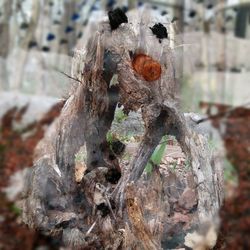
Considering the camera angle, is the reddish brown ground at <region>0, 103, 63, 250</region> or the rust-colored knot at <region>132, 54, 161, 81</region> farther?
the rust-colored knot at <region>132, 54, 161, 81</region>

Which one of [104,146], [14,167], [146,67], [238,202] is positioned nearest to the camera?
[238,202]

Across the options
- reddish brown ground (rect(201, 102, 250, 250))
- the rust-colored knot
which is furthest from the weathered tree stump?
reddish brown ground (rect(201, 102, 250, 250))

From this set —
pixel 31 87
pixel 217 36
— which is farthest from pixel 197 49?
pixel 31 87

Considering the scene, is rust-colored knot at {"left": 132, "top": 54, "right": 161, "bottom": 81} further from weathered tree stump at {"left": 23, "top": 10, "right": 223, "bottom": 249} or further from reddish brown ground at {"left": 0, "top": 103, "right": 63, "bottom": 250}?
reddish brown ground at {"left": 0, "top": 103, "right": 63, "bottom": 250}

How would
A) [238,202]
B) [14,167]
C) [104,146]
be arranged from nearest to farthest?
[238,202] → [14,167] → [104,146]

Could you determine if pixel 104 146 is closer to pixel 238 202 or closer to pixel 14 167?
pixel 14 167

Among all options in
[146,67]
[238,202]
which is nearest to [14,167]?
[146,67]

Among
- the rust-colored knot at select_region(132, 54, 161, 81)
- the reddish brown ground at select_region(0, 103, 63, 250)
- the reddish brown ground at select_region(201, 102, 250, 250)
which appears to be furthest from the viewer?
the rust-colored knot at select_region(132, 54, 161, 81)
